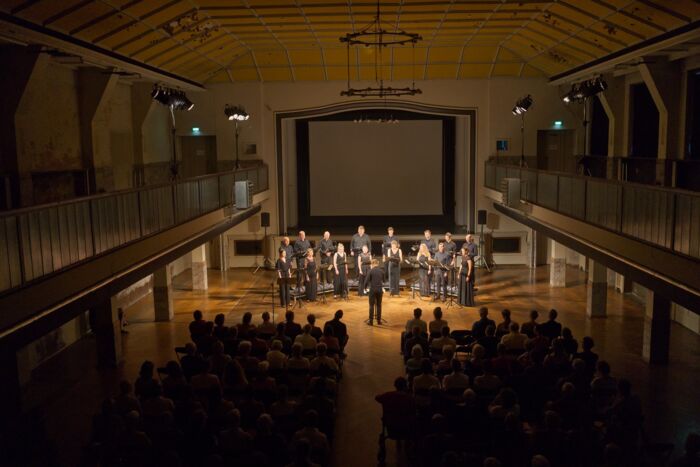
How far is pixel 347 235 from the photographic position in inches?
1041

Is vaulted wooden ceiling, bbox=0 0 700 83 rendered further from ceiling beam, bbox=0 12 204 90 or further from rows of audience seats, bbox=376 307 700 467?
rows of audience seats, bbox=376 307 700 467

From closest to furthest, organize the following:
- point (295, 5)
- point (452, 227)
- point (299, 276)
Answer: point (295, 5), point (299, 276), point (452, 227)

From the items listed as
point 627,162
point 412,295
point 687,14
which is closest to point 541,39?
point 627,162

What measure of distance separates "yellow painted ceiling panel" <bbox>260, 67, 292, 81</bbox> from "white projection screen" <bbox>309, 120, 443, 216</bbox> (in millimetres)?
2896

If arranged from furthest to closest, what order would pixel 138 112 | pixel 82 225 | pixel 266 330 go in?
1. pixel 138 112
2. pixel 266 330
3. pixel 82 225

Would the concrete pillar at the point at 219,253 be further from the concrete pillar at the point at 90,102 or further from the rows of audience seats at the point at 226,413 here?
the rows of audience seats at the point at 226,413

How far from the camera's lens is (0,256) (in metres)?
8.01

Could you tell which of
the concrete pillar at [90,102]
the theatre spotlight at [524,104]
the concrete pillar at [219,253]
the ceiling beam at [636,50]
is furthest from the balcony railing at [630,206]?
the concrete pillar at [219,253]

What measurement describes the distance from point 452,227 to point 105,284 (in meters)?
19.1

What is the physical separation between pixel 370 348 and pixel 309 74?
1323cm

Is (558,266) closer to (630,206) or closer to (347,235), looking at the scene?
(347,235)

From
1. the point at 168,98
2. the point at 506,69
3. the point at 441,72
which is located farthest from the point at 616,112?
the point at 168,98

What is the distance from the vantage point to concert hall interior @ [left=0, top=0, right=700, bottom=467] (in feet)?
30.5

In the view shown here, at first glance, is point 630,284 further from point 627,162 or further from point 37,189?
point 37,189
